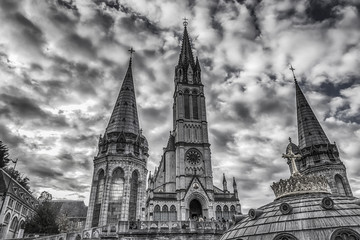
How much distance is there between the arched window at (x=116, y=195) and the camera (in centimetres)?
3247

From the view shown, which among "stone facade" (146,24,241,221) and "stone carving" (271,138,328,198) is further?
"stone facade" (146,24,241,221)

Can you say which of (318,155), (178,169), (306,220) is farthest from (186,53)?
(306,220)

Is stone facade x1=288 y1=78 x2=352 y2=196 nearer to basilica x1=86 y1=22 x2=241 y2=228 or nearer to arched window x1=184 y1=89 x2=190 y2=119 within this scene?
basilica x1=86 y1=22 x2=241 y2=228

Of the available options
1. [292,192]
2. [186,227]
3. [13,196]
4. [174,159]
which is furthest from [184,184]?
[292,192]

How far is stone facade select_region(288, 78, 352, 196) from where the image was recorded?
44656mm

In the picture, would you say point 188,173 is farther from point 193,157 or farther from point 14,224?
point 14,224

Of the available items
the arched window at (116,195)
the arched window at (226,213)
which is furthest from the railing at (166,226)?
the arched window at (226,213)

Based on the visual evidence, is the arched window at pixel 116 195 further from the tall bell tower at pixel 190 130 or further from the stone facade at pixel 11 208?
the tall bell tower at pixel 190 130

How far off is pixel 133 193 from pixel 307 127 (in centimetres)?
3523

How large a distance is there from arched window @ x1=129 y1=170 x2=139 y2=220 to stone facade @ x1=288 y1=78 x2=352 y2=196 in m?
27.4

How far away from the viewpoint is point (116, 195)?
33719 mm

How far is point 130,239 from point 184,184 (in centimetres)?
2471

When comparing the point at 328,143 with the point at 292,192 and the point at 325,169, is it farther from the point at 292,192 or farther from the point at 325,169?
the point at 292,192

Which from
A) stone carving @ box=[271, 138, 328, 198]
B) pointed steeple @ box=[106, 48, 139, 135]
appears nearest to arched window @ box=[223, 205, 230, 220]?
pointed steeple @ box=[106, 48, 139, 135]
